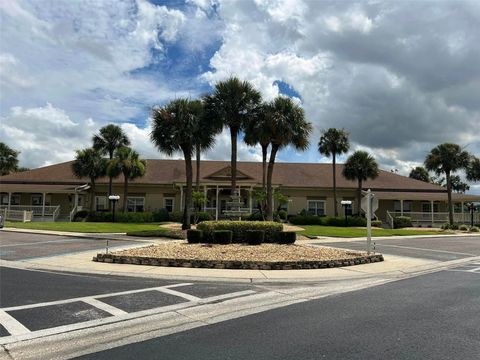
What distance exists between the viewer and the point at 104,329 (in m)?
7.00

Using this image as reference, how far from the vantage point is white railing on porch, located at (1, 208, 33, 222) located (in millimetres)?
39250

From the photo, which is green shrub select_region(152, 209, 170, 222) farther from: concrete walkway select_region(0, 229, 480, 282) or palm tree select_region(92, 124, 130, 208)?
concrete walkway select_region(0, 229, 480, 282)

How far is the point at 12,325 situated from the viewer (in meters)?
7.07

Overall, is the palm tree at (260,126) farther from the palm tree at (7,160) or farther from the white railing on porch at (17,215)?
the palm tree at (7,160)

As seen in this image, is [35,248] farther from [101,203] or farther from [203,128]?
[101,203]

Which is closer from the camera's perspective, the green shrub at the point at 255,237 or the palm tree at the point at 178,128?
the green shrub at the point at 255,237

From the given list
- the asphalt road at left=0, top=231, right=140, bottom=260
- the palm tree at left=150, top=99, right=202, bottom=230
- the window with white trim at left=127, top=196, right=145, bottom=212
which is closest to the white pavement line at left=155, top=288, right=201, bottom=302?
the asphalt road at left=0, top=231, right=140, bottom=260

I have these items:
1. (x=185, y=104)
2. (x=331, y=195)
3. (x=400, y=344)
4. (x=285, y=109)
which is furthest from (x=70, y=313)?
(x=331, y=195)

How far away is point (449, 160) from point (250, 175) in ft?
61.3

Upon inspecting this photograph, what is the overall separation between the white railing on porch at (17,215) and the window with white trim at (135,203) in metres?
8.81

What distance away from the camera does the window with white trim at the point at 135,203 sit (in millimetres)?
44906

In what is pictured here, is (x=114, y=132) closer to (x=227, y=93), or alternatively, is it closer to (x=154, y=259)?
(x=227, y=93)

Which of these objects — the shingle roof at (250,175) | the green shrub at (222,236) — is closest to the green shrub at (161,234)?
the green shrub at (222,236)

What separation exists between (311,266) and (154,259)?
4875 mm
